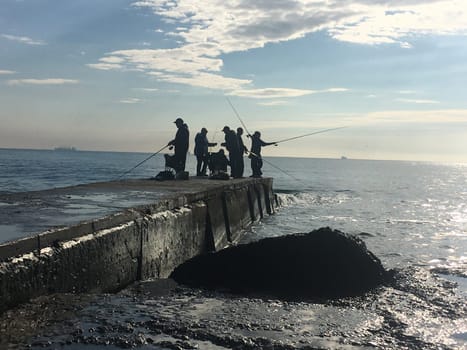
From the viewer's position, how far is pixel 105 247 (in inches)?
181

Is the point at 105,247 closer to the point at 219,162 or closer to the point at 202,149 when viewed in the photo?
the point at 202,149

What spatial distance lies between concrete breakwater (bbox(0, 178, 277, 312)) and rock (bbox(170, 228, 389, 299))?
0.62 m

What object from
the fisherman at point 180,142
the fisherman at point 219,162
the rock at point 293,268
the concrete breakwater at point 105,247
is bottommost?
the rock at point 293,268

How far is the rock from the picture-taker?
5148 mm

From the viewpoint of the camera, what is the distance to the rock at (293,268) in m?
5.15

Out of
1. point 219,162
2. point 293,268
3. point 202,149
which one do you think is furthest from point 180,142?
point 293,268

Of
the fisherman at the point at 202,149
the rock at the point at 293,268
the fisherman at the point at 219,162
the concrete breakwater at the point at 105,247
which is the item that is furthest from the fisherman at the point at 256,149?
the rock at the point at 293,268

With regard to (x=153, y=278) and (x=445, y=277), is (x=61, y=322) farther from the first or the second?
(x=445, y=277)

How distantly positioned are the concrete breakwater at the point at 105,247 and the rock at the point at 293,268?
62 centimetres

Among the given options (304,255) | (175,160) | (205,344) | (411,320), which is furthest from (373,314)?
(175,160)

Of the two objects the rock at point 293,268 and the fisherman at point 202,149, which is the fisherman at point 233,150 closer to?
the fisherman at point 202,149

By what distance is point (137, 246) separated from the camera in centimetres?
534

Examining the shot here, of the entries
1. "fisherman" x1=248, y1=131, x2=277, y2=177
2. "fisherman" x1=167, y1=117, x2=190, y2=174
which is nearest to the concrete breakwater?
"fisherman" x1=167, y1=117, x2=190, y2=174

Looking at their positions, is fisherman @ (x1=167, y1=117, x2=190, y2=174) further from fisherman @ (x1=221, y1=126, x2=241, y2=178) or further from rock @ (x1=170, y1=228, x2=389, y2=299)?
rock @ (x1=170, y1=228, x2=389, y2=299)
